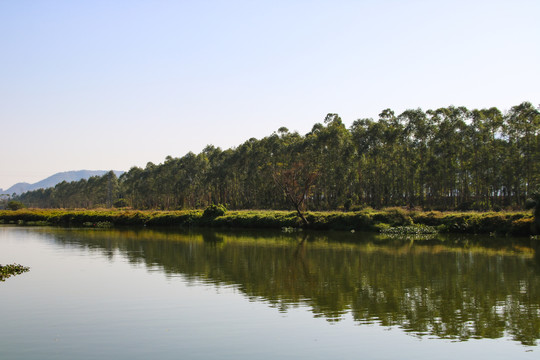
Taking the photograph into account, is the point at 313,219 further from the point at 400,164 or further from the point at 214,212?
the point at 400,164

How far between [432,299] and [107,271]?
17380mm

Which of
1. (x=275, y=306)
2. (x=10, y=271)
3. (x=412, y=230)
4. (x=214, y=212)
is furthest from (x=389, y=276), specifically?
(x=214, y=212)

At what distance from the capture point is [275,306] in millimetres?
17969

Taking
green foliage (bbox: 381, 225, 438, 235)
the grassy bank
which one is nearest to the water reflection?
the grassy bank

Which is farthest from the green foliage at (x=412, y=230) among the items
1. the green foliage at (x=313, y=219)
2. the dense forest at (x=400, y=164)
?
the dense forest at (x=400, y=164)

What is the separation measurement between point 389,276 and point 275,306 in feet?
28.7

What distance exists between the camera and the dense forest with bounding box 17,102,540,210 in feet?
215

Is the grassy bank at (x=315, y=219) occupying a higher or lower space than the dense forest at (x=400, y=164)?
lower

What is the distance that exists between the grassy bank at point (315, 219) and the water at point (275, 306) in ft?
45.4

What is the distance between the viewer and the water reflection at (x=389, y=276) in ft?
52.5

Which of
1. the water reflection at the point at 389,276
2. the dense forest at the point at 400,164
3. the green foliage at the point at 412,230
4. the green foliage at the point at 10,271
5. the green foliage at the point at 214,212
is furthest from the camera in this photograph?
the green foliage at the point at 214,212

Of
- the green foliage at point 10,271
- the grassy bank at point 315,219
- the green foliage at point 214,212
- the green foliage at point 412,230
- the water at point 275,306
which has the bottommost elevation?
the water at point 275,306

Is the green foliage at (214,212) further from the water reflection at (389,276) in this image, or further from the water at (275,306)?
the water at (275,306)

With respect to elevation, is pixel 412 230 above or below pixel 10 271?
above
